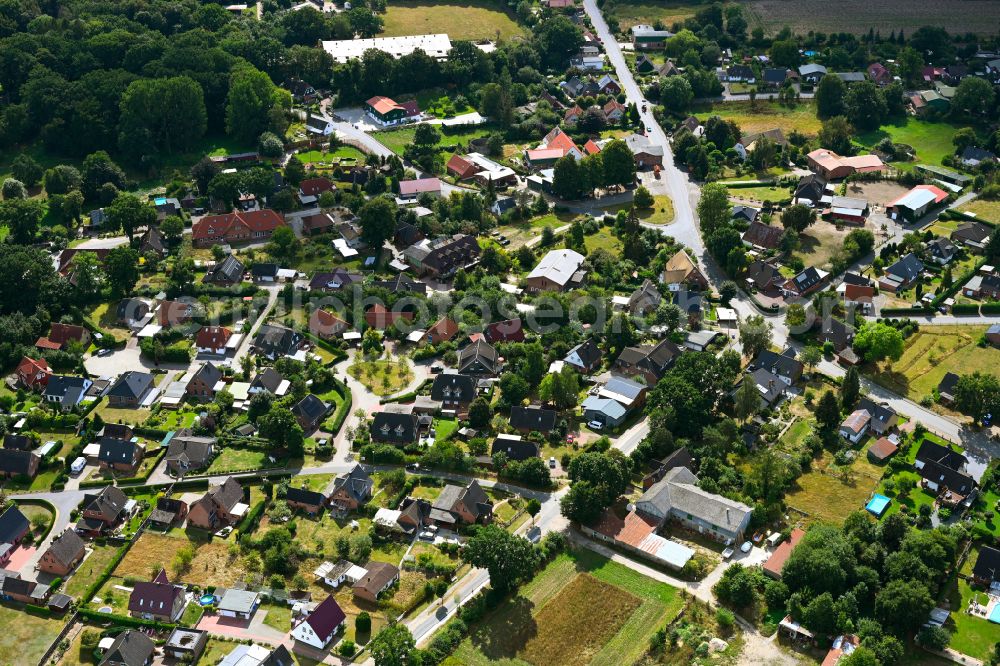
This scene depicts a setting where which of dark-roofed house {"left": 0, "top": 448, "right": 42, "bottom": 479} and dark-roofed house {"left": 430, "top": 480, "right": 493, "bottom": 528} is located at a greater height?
dark-roofed house {"left": 430, "top": 480, "right": 493, "bottom": 528}

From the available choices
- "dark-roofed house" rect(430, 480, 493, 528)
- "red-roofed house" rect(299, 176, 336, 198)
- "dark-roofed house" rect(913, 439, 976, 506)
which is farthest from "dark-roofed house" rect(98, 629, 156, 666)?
"red-roofed house" rect(299, 176, 336, 198)

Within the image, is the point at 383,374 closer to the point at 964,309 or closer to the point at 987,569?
the point at 987,569

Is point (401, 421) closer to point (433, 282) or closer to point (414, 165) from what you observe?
point (433, 282)

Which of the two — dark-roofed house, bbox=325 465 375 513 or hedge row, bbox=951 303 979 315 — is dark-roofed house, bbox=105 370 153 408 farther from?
hedge row, bbox=951 303 979 315

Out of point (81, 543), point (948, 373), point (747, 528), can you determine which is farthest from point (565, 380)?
point (81, 543)

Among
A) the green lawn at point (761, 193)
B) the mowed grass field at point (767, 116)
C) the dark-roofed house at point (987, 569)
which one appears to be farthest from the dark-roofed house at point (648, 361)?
the mowed grass field at point (767, 116)

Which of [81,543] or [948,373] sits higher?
[948,373]
